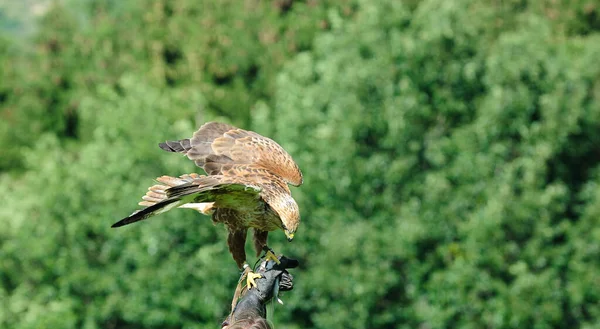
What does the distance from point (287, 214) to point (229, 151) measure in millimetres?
863

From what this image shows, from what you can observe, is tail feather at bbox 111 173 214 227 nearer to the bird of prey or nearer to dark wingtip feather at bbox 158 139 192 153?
the bird of prey

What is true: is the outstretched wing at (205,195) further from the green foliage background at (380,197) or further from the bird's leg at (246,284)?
the green foliage background at (380,197)

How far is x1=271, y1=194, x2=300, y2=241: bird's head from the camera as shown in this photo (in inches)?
184

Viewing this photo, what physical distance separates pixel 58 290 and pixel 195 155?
50.3 feet

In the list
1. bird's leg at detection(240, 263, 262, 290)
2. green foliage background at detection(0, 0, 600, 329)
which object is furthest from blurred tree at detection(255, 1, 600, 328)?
bird's leg at detection(240, 263, 262, 290)

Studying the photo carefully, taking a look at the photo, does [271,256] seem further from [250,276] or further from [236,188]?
[236,188]

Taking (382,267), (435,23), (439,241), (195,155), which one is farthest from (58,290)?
(195,155)

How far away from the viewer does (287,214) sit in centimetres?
475

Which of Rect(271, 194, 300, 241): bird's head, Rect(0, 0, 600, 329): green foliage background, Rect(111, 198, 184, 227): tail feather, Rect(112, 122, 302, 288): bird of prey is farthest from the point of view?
Rect(0, 0, 600, 329): green foliage background

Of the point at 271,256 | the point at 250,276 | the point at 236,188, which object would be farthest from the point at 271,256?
the point at 236,188

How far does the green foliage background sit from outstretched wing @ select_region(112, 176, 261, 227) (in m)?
13.2

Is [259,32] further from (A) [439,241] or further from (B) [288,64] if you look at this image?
(A) [439,241]

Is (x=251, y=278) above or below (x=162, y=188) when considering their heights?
below

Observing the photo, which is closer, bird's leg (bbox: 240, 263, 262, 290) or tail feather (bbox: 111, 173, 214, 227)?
tail feather (bbox: 111, 173, 214, 227)
